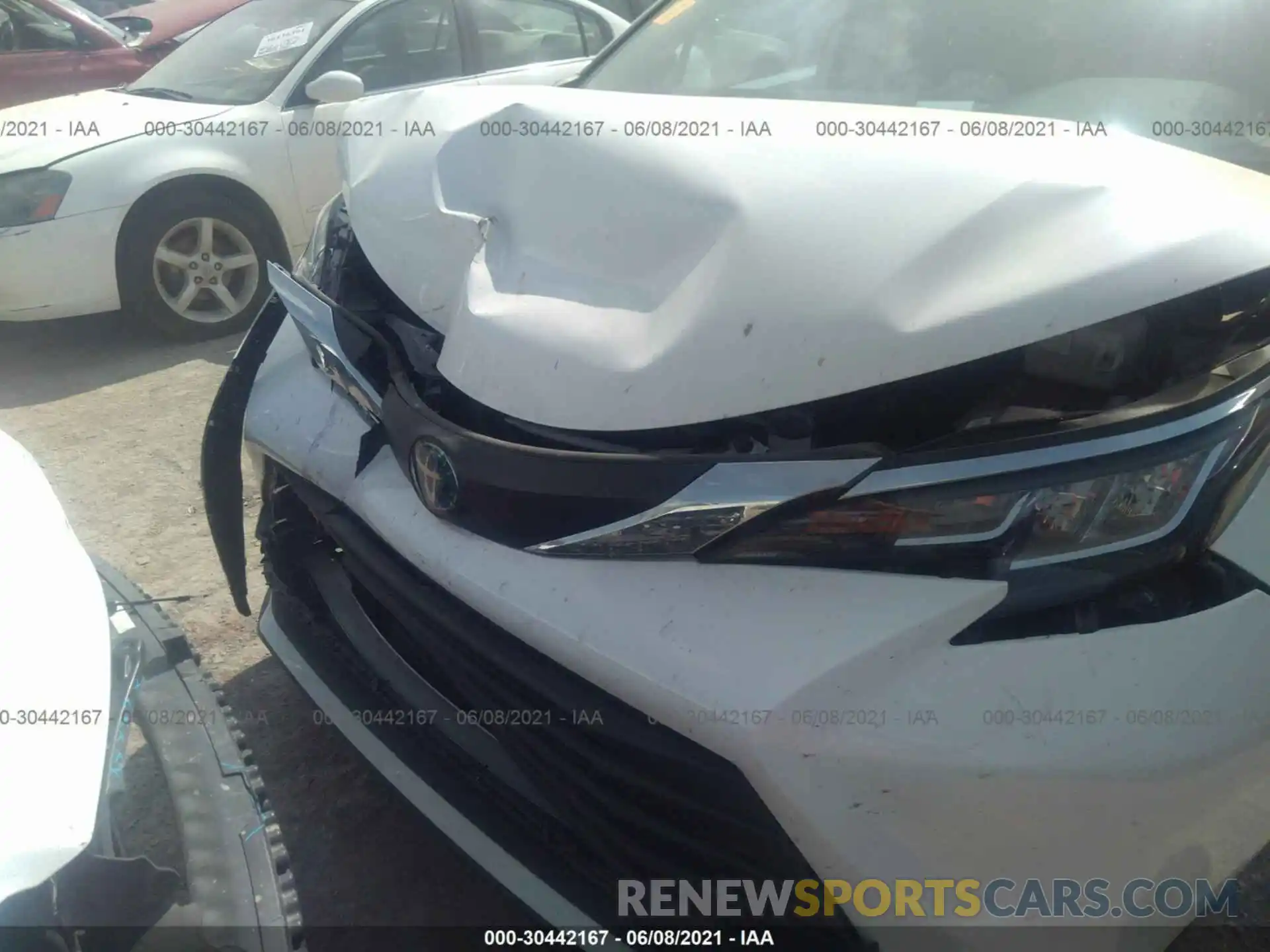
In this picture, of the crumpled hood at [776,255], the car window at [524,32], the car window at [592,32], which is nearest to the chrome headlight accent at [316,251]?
the crumpled hood at [776,255]

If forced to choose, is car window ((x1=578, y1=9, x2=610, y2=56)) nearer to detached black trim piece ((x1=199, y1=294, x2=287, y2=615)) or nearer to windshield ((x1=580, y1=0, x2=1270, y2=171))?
windshield ((x1=580, y1=0, x2=1270, y2=171))

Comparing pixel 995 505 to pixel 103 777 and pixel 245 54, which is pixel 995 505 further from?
pixel 245 54

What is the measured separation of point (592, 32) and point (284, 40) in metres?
1.64

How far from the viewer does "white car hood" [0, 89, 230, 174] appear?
4.65 meters

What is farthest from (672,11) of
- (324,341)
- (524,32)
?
(524,32)

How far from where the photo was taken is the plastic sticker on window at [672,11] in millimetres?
3008

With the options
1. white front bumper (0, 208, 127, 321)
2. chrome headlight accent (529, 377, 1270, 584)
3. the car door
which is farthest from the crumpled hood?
the car door

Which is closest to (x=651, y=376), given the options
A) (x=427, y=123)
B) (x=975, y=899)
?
(x=975, y=899)

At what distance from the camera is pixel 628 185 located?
174cm

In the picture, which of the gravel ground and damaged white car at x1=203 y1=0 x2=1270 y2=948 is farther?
the gravel ground

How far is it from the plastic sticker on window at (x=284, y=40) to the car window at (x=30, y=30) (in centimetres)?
282

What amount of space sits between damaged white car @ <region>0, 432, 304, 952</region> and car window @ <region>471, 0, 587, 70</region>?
4.34m

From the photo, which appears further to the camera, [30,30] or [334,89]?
[30,30]

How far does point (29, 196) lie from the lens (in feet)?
14.9
